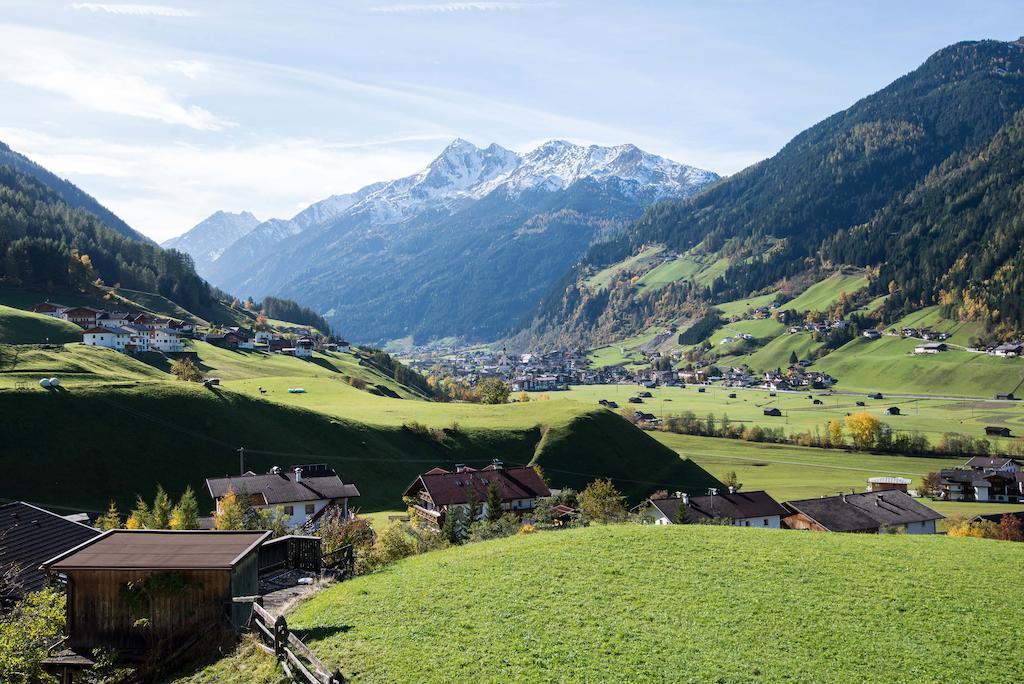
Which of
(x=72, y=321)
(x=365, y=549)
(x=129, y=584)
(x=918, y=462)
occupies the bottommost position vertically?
(x=918, y=462)

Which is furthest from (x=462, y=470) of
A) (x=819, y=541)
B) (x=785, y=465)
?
(x=785, y=465)

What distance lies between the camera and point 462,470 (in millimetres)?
97500

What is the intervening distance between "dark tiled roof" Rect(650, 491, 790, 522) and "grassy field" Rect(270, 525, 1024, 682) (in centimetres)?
4330

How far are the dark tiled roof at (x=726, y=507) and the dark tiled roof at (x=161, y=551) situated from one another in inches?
2336

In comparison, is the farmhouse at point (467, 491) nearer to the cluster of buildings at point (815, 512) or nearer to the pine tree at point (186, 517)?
the cluster of buildings at point (815, 512)

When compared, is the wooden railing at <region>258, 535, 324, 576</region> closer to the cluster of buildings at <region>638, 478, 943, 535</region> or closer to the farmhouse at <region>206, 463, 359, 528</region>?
the farmhouse at <region>206, 463, 359, 528</region>

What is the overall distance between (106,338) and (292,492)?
105 meters

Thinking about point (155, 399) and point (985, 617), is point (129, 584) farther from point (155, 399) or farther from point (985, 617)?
point (155, 399)

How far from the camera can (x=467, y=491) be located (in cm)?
8512

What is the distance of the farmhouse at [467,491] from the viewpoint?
279ft

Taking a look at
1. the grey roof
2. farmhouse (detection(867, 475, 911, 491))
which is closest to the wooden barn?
the grey roof

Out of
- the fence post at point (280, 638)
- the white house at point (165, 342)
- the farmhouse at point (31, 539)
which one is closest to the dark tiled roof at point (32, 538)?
the farmhouse at point (31, 539)

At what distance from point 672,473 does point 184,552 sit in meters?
106

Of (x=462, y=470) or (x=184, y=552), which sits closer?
(x=184, y=552)
